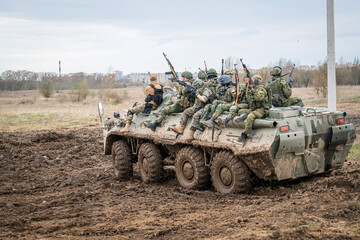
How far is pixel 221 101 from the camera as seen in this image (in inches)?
409

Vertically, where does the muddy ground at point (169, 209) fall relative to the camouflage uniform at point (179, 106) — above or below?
below

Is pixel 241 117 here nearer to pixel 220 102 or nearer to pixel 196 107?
pixel 220 102

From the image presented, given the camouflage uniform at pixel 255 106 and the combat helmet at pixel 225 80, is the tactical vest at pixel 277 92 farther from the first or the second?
the camouflage uniform at pixel 255 106

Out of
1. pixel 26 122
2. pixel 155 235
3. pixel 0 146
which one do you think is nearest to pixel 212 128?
pixel 155 235

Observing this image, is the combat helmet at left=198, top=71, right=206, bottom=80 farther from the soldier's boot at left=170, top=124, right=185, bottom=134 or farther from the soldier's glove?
the soldier's boot at left=170, top=124, right=185, bottom=134

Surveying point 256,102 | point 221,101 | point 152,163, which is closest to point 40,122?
point 152,163

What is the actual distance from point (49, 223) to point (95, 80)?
57.7 meters

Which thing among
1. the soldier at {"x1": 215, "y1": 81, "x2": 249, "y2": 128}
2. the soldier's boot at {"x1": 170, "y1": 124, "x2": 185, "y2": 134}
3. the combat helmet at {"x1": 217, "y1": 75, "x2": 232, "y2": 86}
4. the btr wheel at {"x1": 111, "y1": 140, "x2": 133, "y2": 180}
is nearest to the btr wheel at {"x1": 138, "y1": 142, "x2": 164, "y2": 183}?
the btr wheel at {"x1": 111, "y1": 140, "x2": 133, "y2": 180}

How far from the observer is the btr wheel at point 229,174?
9.23 meters

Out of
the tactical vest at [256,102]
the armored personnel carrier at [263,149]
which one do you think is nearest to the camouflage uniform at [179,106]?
the armored personnel carrier at [263,149]

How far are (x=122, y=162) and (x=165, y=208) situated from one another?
4033 millimetres

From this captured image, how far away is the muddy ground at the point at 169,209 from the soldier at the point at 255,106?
1187mm

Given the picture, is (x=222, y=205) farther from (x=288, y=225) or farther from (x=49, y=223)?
(x=49, y=223)

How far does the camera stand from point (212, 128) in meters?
9.98
